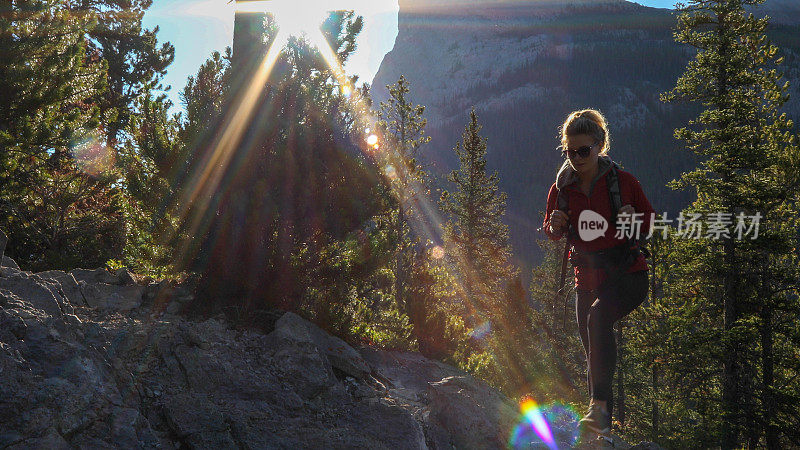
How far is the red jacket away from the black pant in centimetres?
10

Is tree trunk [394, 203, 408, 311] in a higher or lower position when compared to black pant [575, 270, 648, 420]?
higher

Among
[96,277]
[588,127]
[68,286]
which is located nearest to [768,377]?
[588,127]

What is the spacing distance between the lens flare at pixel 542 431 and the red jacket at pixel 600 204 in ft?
4.70

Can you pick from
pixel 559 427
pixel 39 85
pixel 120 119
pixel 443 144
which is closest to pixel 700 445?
pixel 559 427

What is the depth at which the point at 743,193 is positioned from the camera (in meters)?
11.4

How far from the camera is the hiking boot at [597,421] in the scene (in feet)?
10.8

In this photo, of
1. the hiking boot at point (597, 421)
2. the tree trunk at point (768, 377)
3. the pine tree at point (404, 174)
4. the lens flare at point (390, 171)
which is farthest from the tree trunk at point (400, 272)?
the tree trunk at point (768, 377)

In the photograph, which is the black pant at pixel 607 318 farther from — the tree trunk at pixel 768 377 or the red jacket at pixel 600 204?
the tree trunk at pixel 768 377

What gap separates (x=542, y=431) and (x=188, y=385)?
3.09 metres

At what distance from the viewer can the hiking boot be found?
10.8 feet

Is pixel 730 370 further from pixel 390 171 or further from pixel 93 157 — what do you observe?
pixel 93 157

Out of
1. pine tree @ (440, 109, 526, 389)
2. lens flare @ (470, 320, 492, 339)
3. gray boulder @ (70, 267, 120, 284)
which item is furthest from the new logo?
pine tree @ (440, 109, 526, 389)

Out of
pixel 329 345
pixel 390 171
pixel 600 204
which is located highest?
pixel 390 171

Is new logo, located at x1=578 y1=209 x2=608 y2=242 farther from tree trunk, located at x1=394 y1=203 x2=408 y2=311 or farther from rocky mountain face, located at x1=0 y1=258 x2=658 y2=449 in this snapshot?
tree trunk, located at x1=394 y1=203 x2=408 y2=311
